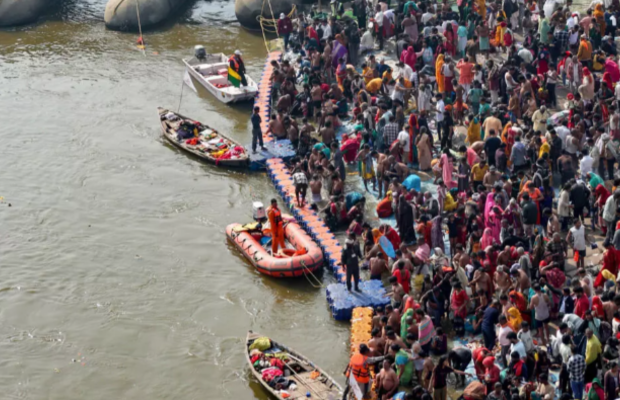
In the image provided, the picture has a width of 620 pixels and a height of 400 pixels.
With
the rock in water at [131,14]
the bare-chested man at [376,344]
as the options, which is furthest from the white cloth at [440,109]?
the rock in water at [131,14]

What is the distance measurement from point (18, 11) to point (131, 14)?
19.1ft

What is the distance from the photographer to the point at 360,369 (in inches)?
741

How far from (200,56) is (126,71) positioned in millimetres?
3543

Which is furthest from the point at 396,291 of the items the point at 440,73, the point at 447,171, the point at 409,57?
the point at 409,57

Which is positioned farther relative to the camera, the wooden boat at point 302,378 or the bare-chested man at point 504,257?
the bare-chested man at point 504,257

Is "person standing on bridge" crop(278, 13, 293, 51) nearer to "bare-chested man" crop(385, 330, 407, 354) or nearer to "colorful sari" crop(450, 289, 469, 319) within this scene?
"colorful sari" crop(450, 289, 469, 319)

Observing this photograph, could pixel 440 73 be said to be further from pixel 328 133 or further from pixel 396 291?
pixel 396 291

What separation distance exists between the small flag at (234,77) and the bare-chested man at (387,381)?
19333mm

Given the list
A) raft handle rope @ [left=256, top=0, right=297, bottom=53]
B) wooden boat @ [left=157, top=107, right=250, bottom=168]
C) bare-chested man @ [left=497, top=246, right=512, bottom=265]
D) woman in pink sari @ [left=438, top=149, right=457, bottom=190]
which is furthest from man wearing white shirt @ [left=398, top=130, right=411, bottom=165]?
raft handle rope @ [left=256, top=0, right=297, bottom=53]

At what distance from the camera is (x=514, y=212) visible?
22.5 m

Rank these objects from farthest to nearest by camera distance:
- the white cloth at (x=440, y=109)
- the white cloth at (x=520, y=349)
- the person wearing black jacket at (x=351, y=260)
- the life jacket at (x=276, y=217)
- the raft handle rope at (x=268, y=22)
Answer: the raft handle rope at (x=268, y=22), the white cloth at (x=440, y=109), the life jacket at (x=276, y=217), the person wearing black jacket at (x=351, y=260), the white cloth at (x=520, y=349)

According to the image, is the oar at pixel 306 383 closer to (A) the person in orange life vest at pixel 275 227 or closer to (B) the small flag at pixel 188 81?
(A) the person in orange life vest at pixel 275 227

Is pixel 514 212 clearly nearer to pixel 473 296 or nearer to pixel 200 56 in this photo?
pixel 473 296

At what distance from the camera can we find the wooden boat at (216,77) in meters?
35.8
